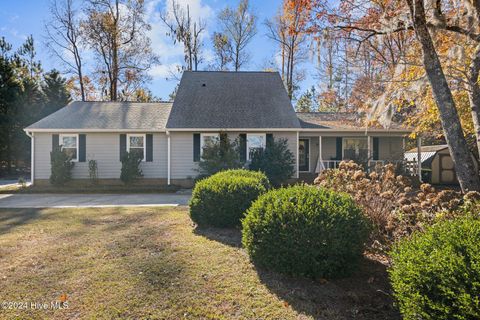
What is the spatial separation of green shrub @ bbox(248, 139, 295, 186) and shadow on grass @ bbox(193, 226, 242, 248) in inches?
270

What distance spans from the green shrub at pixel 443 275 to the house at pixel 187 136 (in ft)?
37.0

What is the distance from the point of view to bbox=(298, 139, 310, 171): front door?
51.1ft

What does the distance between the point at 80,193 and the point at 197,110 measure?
6.46m

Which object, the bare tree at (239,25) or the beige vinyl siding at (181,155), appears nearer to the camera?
the beige vinyl siding at (181,155)

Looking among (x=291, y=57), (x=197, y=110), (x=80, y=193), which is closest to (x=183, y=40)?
(x=291, y=57)

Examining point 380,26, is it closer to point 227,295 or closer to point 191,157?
point 227,295

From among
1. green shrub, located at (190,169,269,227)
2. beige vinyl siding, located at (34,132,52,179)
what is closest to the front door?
green shrub, located at (190,169,269,227)

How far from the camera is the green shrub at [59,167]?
13.3 metres

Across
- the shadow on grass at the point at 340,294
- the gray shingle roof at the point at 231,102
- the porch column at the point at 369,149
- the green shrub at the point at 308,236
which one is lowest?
the shadow on grass at the point at 340,294

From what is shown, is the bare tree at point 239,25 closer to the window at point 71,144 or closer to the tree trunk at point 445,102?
the window at point 71,144

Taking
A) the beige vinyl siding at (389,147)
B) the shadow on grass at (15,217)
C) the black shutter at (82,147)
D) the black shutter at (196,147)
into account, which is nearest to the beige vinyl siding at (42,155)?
the black shutter at (82,147)

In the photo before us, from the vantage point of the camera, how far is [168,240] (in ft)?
16.9

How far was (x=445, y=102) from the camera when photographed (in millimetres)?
5387

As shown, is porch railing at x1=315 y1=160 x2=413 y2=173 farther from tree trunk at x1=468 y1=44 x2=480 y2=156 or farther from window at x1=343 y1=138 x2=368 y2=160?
tree trunk at x1=468 y1=44 x2=480 y2=156
